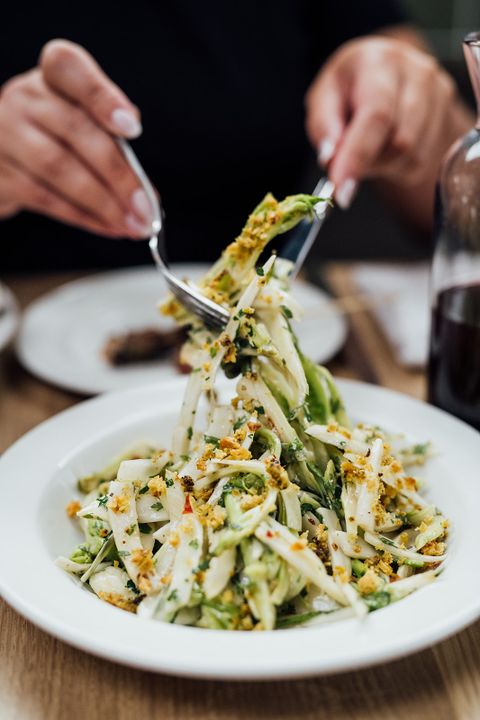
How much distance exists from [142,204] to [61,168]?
0.89 feet

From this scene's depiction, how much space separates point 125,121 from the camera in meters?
1.58

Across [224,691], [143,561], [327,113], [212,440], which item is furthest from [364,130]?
[224,691]

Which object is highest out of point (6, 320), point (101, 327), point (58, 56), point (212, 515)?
point (58, 56)

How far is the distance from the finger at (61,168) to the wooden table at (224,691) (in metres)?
0.99

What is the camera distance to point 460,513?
1.11m

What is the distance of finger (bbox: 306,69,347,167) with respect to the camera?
1.80 m

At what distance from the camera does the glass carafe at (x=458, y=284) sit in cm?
135

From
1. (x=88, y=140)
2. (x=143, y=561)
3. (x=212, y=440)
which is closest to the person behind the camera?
(x=143, y=561)

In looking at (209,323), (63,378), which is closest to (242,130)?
(63,378)

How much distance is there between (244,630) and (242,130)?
2060 mm

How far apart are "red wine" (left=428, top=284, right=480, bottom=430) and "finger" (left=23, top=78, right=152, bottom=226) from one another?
70cm

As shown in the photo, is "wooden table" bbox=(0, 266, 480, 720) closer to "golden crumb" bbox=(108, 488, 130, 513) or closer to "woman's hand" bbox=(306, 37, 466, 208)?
"golden crumb" bbox=(108, 488, 130, 513)

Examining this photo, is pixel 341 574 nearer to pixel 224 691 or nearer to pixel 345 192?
pixel 224 691

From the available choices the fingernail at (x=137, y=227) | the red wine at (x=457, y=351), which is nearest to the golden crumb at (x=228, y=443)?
the red wine at (x=457, y=351)
